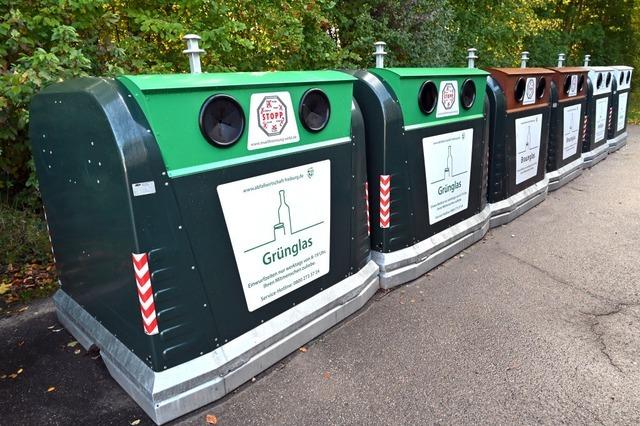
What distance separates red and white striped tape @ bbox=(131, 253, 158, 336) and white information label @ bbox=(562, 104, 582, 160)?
6584 millimetres

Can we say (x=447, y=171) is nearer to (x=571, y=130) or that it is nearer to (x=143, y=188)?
(x=143, y=188)

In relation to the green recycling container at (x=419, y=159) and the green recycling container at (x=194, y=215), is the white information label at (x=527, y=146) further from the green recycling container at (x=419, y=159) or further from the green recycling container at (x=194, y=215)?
the green recycling container at (x=194, y=215)

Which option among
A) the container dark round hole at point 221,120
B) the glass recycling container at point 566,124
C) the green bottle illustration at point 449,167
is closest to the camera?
the container dark round hole at point 221,120

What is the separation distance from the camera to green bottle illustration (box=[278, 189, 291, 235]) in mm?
2854

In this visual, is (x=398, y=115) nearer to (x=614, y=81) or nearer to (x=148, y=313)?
(x=148, y=313)

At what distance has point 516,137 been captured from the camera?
17.9 feet

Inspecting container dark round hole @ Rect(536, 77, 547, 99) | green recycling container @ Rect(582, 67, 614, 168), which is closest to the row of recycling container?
container dark round hole @ Rect(536, 77, 547, 99)

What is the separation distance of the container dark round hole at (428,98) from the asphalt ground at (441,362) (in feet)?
4.98

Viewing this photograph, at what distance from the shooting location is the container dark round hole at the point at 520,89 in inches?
208

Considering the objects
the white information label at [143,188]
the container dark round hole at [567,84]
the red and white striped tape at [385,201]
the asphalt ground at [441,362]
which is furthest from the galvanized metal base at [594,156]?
the white information label at [143,188]

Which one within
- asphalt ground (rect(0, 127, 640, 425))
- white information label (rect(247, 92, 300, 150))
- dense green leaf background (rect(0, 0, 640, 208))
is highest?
dense green leaf background (rect(0, 0, 640, 208))

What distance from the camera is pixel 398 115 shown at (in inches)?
146

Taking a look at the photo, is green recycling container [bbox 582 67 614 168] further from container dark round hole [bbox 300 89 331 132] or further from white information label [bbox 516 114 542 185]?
container dark round hole [bbox 300 89 331 132]

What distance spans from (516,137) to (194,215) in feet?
14.3
